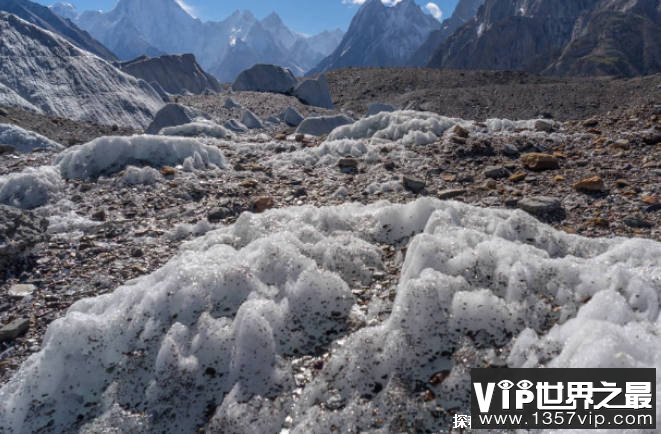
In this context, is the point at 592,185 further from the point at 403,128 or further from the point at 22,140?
the point at 22,140

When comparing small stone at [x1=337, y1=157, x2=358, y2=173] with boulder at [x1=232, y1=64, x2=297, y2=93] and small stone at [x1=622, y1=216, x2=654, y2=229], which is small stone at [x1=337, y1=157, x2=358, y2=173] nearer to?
small stone at [x1=622, y1=216, x2=654, y2=229]

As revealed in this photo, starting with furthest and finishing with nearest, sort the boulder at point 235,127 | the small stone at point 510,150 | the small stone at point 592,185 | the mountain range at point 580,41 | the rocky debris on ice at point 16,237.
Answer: the mountain range at point 580,41 → the boulder at point 235,127 → the small stone at point 510,150 → the small stone at point 592,185 → the rocky debris on ice at point 16,237

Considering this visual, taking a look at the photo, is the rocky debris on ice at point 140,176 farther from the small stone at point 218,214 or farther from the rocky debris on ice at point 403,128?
the rocky debris on ice at point 403,128

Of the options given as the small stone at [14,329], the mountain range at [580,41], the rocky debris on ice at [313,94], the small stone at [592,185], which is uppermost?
the mountain range at [580,41]

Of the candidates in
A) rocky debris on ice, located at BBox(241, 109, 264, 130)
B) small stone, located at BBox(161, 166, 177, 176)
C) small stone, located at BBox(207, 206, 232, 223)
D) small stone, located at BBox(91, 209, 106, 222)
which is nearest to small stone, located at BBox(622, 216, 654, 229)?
small stone, located at BBox(207, 206, 232, 223)

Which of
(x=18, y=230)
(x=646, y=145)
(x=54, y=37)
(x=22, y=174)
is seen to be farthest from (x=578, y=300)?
(x=54, y=37)

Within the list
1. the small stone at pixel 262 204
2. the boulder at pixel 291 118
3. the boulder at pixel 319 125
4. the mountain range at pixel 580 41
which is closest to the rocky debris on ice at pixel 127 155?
the small stone at pixel 262 204

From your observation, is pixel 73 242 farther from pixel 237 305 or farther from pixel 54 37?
pixel 54 37
